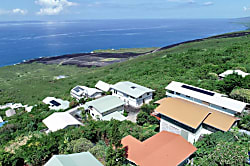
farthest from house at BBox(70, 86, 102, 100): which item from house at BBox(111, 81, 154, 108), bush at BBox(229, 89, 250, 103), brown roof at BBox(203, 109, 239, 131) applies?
bush at BBox(229, 89, 250, 103)

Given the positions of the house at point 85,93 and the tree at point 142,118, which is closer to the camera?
the tree at point 142,118

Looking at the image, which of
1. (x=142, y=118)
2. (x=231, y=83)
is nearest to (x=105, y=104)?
(x=142, y=118)

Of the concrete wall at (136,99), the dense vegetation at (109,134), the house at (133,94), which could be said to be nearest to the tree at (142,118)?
the dense vegetation at (109,134)

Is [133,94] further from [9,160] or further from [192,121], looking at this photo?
[9,160]

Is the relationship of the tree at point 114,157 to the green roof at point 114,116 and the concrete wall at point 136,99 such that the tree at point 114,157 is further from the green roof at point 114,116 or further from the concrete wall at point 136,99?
the concrete wall at point 136,99

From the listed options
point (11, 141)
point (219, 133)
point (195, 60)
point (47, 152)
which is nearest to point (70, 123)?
point (11, 141)

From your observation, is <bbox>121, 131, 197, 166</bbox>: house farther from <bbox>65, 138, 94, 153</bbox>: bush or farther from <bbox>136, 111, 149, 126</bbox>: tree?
<bbox>136, 111, 149, 126</bbox>: tree
